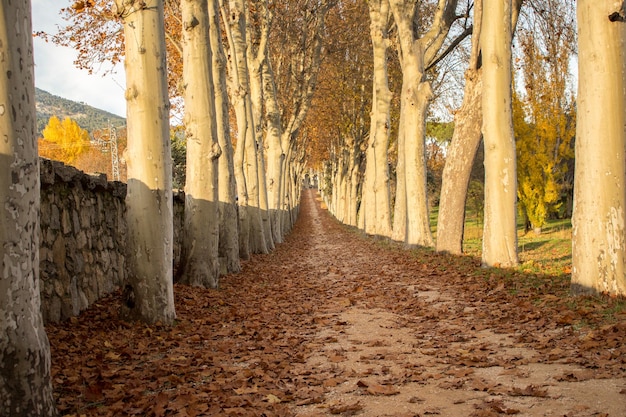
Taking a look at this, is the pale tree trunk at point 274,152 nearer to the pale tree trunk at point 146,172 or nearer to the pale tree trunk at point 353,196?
the pale tree trunk at point 353,196

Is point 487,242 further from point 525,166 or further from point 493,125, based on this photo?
point 525,166

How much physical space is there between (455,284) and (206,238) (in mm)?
4374

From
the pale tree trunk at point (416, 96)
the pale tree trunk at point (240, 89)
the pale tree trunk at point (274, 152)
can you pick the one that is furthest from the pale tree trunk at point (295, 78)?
the pale tree trunk at point (416, 96)

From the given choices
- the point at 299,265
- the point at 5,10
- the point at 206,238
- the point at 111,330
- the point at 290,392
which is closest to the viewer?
the point at 5,10

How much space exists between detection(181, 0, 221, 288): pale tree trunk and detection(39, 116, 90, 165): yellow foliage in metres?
65.4

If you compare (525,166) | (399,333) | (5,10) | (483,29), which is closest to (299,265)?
(483,29)

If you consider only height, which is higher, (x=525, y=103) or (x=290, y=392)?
(x=525, y=103)

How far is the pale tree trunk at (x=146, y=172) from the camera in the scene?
7.27 metres

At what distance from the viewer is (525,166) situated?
96.6 ft

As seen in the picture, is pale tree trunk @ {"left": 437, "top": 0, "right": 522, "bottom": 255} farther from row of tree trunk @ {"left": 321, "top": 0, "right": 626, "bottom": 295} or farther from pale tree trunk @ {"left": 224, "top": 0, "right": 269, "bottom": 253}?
pale tree trunk @ {"left": 224, "top": 0, "right": 269, "bottom": 253}

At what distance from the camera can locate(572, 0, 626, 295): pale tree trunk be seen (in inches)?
298

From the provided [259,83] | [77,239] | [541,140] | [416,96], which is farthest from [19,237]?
[541,140]

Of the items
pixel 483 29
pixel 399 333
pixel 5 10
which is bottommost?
pixel 399 333

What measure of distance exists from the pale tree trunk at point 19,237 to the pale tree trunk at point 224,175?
910cm
